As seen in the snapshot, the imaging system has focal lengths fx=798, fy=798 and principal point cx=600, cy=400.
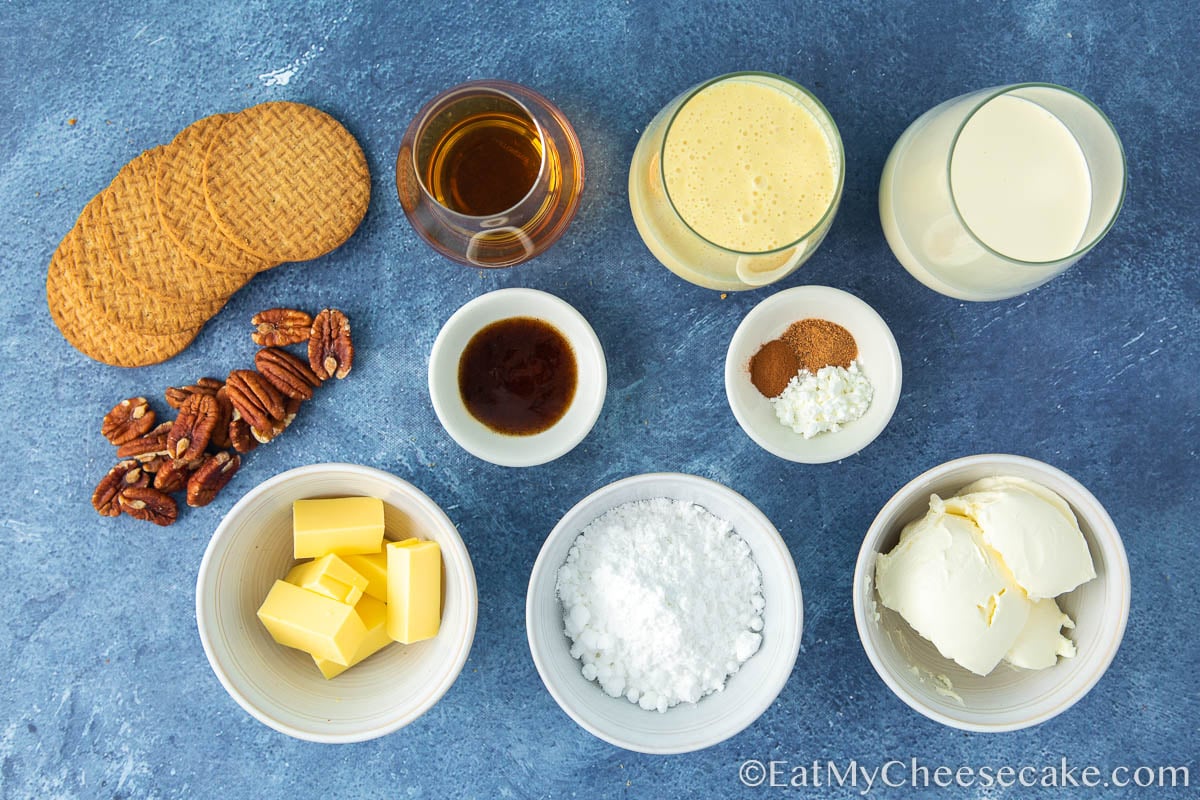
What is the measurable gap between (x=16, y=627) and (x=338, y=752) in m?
0.64

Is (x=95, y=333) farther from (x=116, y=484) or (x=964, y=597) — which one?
(x=964, y=597)

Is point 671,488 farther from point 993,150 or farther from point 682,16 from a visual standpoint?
point 682,16

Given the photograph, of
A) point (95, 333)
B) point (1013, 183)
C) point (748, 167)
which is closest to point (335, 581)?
point (95, 333)

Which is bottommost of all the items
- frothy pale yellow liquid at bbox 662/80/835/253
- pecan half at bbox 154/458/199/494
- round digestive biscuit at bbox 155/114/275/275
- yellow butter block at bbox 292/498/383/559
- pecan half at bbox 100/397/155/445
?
pecan half at bbox 154/458/199/494

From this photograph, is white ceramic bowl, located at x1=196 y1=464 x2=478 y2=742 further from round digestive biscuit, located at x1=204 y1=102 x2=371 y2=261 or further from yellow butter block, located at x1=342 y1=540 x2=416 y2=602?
round digestive biscuit, located at x1=204 y1=102 x2=371 y2=261

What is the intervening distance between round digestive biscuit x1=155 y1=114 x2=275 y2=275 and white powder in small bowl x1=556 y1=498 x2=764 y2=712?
0.78 meters

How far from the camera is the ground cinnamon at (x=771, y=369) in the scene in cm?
138

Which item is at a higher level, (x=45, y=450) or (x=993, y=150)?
(x=993, y=150)

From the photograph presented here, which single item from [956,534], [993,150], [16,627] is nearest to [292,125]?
[16,627]

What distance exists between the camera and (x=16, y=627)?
147 centimetres

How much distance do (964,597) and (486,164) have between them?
1.03m

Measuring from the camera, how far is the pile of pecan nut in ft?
4.62

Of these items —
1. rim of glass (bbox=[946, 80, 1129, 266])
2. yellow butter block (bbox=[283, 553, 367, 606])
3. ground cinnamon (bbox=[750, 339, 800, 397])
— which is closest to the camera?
rim of glass (bbox=[946, 80, 1129, 266])

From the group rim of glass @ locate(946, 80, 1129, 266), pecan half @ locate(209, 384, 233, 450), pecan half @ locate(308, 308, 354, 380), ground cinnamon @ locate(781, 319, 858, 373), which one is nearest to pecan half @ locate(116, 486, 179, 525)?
pecan half @ locate(209, 384, 233, 450)
